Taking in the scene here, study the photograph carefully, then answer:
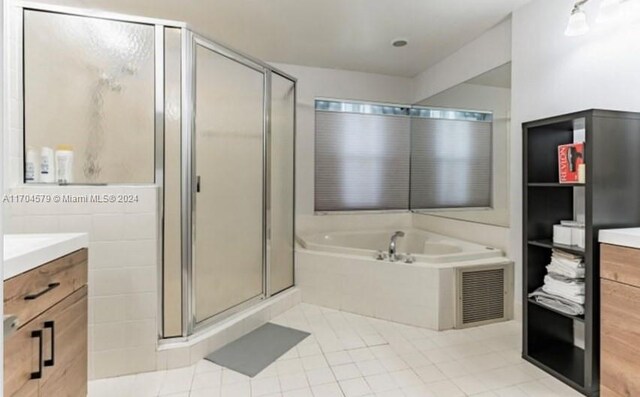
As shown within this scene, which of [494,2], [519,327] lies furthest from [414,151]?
[519,327]

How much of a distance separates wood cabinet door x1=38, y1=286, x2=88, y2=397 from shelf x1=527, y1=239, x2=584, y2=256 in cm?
230

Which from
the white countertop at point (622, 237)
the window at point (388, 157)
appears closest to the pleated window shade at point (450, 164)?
the window at point (388, 157)

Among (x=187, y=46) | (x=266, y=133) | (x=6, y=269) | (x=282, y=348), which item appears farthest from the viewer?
(x=266, y=133)

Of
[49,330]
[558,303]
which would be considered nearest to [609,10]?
[558,303]

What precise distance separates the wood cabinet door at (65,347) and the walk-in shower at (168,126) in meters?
0.63

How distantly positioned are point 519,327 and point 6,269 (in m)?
2.89

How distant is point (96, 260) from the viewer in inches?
74.6

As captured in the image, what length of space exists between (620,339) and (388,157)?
2.75 metres

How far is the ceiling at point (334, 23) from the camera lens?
8.16 ft

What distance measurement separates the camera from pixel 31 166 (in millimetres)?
1805

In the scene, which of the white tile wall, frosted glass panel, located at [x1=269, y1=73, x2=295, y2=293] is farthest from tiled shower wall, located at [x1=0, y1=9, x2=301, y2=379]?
frosted glass panel, located at [x1=269, y1=73, x2=295, y2=293]

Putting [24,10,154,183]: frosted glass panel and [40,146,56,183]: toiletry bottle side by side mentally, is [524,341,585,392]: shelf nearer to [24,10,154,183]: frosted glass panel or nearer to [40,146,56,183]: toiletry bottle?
[24,10,154,183]: frosted glass panel

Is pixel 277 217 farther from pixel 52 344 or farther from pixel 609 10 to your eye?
pixel 609 10

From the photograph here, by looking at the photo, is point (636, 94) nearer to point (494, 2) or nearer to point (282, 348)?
point (494, 2)
